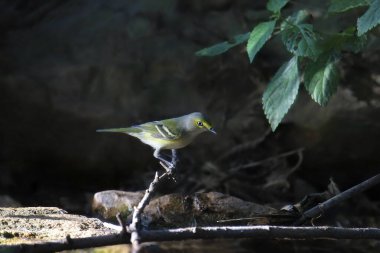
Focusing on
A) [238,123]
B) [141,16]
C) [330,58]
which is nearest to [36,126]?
[141,16]

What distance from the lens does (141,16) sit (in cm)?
580

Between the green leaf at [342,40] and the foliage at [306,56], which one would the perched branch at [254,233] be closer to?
the foliage at [306,56]

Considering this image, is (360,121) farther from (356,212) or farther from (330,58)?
(330,58)

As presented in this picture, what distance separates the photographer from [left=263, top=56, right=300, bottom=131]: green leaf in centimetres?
336

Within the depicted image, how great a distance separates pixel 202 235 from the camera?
7.22 ft

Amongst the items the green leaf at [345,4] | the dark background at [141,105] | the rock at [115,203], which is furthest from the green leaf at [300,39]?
the dark background at [141,105]

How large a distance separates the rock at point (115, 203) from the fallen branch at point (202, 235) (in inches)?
42.8

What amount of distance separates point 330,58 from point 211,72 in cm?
231

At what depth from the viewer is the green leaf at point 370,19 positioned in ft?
9.84

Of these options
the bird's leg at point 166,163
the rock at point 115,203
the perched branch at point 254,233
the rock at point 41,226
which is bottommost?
the perched branch at point 254,233

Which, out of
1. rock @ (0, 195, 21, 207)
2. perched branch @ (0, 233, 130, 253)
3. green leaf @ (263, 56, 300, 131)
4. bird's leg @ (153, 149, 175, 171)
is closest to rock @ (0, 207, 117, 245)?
perched branch @ (0, 233, 130, 253)

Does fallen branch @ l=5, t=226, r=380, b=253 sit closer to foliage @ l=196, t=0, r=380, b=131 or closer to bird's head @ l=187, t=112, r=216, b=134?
foliage @ l=196, t=0, r=380, b=131

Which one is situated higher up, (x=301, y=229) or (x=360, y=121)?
(x=360, y=121)

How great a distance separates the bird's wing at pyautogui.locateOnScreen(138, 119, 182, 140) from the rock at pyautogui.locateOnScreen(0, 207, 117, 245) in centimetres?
151
